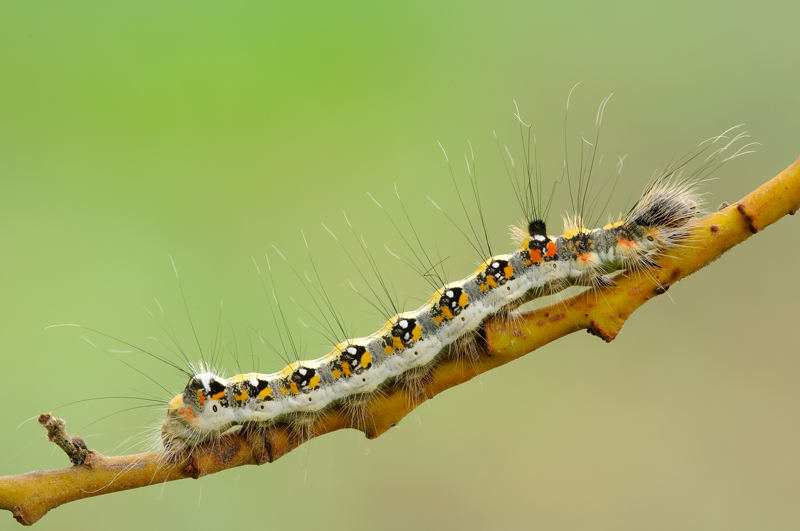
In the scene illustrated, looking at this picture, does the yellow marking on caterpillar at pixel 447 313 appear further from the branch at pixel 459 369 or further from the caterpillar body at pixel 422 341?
the branch at pixel 459 369

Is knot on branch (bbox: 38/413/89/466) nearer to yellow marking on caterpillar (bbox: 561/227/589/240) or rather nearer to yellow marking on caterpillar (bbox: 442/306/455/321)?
yellow marking on caterpillar (bbox: 442/306/455/321)

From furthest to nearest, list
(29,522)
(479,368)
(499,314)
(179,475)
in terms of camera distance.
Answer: (499,314) → (479,368) → (179,475) → (29,522)

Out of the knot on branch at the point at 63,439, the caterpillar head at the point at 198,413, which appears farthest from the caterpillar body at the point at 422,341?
the knot on branch at the point at 63,439

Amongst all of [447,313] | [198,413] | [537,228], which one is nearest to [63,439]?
[198,413]

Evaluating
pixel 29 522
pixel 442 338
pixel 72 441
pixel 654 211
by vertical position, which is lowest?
pixel 29 522

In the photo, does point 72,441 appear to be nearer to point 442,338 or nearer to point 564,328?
point 442,338

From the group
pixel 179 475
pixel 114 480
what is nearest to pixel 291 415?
pixel 179 475

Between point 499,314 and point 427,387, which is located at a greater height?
point 499,314
